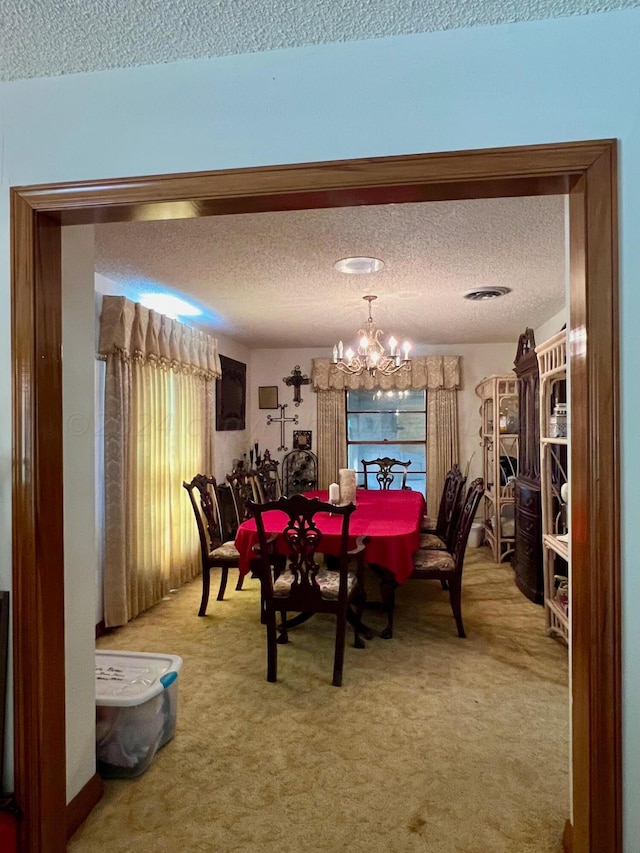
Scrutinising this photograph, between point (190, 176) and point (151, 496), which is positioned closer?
point (190, 176)

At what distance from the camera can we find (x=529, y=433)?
4.03m

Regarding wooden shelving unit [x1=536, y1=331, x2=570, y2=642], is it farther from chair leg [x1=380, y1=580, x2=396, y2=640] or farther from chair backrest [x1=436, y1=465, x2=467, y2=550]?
chair leg [x1=380, y1=580, x2=396, y2=640]

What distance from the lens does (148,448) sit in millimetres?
3848

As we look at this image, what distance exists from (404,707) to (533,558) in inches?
74.1

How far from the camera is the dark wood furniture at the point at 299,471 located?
630 cm

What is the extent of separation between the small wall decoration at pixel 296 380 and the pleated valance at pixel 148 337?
1.75 metres

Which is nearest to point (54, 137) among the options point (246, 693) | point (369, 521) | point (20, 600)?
point (20, 600)

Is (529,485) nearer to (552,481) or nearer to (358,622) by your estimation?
(552,481)

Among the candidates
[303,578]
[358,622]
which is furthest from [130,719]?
[358,622]

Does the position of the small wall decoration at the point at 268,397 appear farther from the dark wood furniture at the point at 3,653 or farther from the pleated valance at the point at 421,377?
the dark wood furniture at the point at 3,653

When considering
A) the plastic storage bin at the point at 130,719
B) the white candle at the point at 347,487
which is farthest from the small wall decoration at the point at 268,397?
the plastic storage bin at the point at 130,719

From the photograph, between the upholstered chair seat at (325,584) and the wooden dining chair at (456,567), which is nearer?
the upholstered chair seat at (325,584)

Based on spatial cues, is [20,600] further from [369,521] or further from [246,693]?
[369,521]

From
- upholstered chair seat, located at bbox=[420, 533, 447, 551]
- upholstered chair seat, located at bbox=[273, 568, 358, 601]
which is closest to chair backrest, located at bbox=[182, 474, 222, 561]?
upholstered chair seat, located at bbox=[273, 568, 358, 601]
